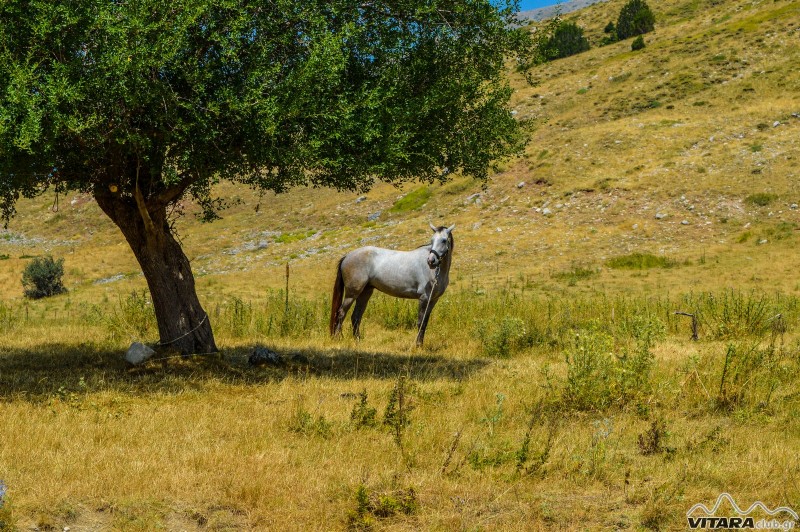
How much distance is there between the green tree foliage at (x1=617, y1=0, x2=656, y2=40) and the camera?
315 ft

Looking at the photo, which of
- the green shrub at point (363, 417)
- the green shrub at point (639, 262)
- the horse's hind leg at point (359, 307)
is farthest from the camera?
the green shrub at point (639, 262)

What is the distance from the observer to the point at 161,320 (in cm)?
1311

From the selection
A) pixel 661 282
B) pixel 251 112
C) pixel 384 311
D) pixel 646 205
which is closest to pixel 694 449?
pixel 251 112

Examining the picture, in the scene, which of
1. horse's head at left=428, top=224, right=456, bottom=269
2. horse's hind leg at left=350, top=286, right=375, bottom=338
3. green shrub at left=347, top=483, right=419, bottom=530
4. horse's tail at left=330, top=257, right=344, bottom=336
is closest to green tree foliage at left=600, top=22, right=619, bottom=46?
horse's hind leg at left=350, top=286, right=375, bottom=338

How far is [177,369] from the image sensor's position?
12.3 m

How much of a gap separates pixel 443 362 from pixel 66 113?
26.9ft

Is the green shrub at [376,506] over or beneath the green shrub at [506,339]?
over

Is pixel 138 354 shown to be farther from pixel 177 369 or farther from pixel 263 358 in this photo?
pixel 263 358

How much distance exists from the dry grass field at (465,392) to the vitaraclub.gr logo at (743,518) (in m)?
0.15

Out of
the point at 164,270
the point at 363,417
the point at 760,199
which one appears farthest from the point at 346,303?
the point at 760,199

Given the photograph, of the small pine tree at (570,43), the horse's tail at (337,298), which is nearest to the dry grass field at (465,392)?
the horse's tail at (337,298)

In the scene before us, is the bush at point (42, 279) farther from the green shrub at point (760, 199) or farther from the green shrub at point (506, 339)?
the green shrub at point (760, 199)

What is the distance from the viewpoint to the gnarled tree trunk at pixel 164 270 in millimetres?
12602

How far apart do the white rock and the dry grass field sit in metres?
0.23
